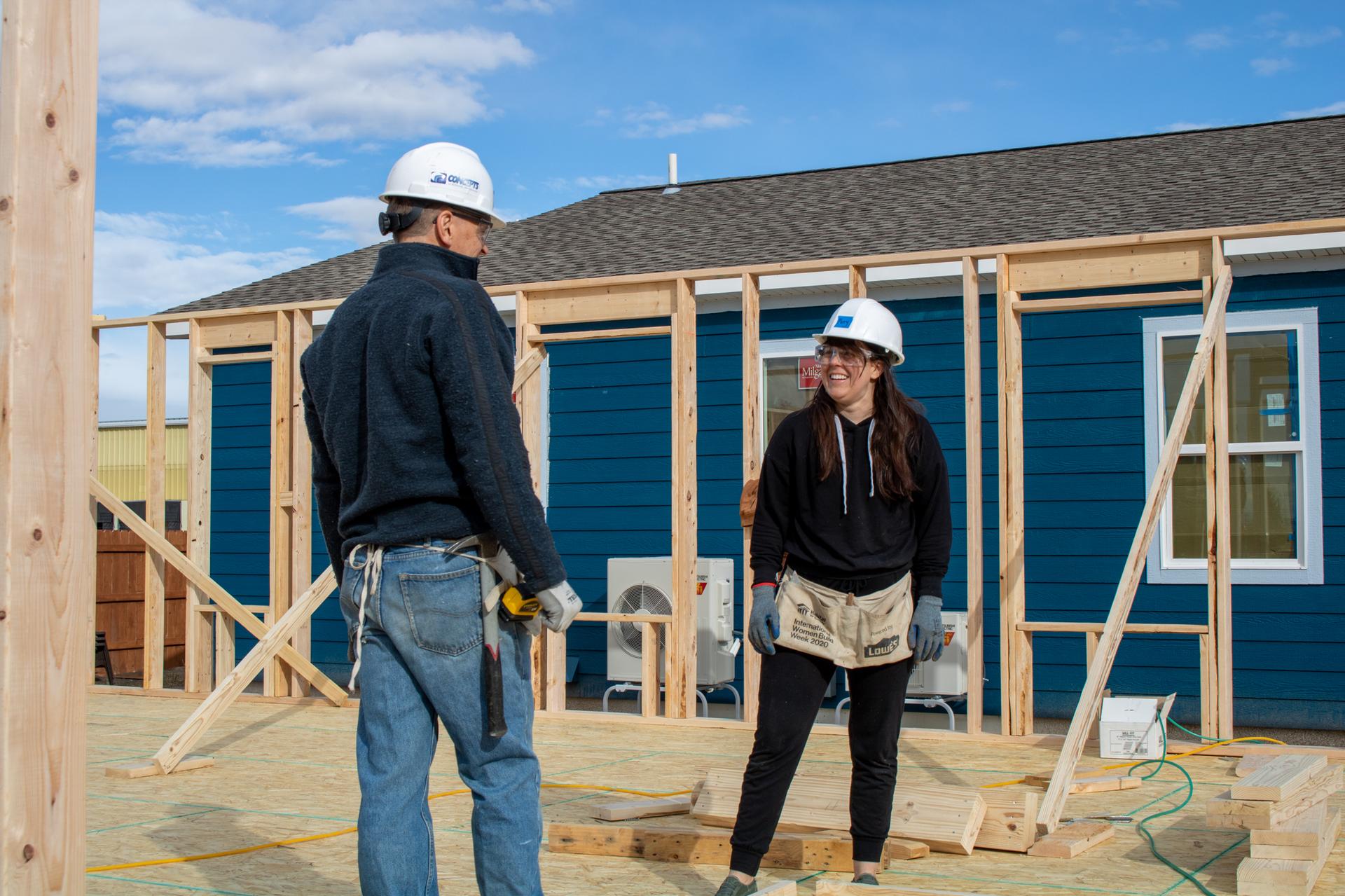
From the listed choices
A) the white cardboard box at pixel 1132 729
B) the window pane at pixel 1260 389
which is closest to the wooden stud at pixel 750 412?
the white cardboard box at pixel 1132 729

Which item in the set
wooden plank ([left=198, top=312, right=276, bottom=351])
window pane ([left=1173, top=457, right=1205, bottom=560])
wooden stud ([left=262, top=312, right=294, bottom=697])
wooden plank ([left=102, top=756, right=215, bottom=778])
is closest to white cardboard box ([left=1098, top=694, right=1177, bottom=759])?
window pane ([left=1173, top=457, right=1205, bottom=560])

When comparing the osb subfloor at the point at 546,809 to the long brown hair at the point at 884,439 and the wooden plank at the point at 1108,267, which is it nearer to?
the long brown hair at the point at 884,439

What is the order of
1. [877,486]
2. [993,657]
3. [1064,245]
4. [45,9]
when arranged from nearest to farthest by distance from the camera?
1. [45,9]
2. [877,486]
3. [1064,245]
4. [993,657]

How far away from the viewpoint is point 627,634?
8.97 m

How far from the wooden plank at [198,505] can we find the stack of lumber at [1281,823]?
6497 millimetres

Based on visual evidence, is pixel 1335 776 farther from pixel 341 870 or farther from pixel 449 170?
pixel 449 170

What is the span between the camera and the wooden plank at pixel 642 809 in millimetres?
4586

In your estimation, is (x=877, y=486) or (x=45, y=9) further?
(x=877, y=486)

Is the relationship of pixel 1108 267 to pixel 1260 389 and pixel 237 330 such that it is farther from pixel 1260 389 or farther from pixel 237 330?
pixel 237 330

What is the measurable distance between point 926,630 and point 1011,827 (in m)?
1.04

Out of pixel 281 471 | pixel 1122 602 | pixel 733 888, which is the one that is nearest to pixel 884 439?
pixel 733 888

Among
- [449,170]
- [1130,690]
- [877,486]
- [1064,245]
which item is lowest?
[1130,690]

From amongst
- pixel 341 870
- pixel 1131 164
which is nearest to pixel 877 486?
pixel 341 870

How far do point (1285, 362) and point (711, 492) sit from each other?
12.2ft
